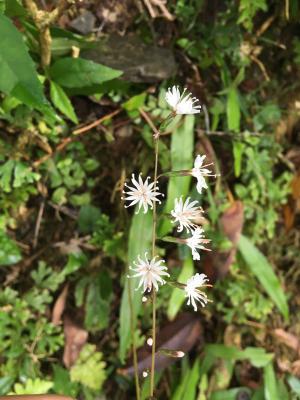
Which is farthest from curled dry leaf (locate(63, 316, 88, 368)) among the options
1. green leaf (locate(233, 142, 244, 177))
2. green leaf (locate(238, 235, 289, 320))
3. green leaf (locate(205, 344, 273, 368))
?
green leaf (locate(233, 142, 244, 177))

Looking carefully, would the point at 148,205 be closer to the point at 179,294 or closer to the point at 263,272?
the point at 179,294

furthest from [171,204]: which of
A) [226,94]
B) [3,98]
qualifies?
[3,98]

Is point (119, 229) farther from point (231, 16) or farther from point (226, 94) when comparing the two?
point (231, 16)

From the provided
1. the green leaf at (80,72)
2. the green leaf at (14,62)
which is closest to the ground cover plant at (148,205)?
the green leaf at (80,72)

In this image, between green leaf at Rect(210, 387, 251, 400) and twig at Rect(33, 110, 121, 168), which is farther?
green leaf at Rect(210, 387, 251, 400)

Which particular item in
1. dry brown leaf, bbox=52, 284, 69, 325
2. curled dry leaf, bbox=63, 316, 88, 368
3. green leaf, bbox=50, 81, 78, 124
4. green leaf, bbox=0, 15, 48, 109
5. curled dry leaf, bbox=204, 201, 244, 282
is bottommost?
curled dry leaf, bbox=63, 316, 88, 368

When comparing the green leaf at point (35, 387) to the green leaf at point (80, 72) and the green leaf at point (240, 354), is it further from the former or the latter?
the green leaf at point (80, 72)

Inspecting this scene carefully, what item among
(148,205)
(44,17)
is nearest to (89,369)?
(148,205)

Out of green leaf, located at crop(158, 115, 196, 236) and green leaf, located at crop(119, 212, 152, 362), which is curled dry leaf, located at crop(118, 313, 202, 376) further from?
green leaf, located at crop(158, 115, 196, 236)
